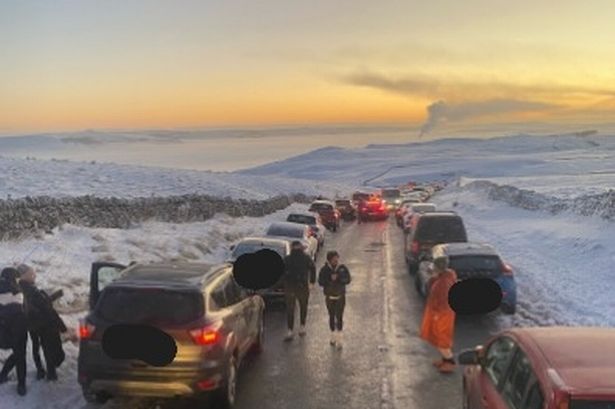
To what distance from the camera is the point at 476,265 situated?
15961mm

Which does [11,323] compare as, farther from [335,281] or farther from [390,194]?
[390,194]

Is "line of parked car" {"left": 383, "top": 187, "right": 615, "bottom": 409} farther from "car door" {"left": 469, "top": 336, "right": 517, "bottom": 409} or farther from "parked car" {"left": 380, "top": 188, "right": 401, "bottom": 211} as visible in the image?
"parked car" {"left": 380, "top": 188, "right": 401, "bottom": 211}

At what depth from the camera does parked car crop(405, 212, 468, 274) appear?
70.6ft

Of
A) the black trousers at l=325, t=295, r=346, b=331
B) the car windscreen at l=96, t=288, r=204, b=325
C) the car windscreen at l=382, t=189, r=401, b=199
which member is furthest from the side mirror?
the car windscreen at l=382, t=189, r=401, b=199

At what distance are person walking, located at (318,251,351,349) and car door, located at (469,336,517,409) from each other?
555 centimetres

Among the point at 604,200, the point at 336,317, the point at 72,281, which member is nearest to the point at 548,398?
the point at 336,317

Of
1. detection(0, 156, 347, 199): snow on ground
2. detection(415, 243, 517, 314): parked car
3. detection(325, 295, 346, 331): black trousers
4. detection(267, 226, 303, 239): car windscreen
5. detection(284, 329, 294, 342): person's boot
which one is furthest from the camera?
detection(0, 156, 347, 199): snow on ground

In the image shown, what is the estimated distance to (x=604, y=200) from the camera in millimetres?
32062

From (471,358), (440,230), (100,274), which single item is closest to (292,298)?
(100,274)

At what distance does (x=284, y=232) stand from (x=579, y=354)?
61.0 feet

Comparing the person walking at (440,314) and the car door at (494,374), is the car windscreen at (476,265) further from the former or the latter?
the car door at (494,374)

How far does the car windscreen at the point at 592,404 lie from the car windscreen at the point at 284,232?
1874 centimetres

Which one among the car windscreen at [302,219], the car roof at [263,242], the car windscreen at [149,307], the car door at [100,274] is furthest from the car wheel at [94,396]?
the car windscreen at [302,219]

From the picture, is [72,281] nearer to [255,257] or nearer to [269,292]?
[269,292]
